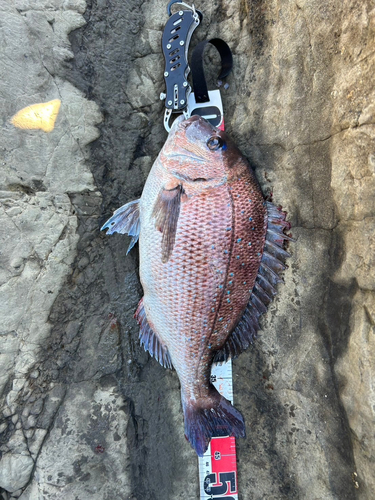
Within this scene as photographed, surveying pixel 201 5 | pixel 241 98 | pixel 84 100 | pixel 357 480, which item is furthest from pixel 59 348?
pixel 201 5

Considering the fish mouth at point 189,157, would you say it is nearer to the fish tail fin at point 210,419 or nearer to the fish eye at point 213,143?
the fish eye at point 213,143

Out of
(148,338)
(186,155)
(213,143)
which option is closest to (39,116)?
(186,155)

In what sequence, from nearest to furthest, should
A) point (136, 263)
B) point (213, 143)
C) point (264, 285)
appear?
point (213, 143) → point (264, 285) → point (136, 263)

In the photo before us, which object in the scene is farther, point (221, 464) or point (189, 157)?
point (221, 464)

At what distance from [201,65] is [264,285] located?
1512 millimetres

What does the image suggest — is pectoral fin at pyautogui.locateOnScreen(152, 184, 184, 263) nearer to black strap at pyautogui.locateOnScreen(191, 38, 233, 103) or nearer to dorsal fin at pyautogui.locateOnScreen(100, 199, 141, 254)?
dorsal fin at pyautogui.locateOnScreen(100, 199, 141, 254)

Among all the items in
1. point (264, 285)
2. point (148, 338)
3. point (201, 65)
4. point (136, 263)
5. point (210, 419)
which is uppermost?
point (201, 65)

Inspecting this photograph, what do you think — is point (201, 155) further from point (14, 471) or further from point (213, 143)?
point (14, 471)

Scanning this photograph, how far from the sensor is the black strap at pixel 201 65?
6.86 ft

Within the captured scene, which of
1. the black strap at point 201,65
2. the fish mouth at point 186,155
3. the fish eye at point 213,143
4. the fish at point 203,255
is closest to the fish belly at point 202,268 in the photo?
the fish at point 203,255

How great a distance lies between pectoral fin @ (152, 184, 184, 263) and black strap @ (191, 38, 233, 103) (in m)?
0.79

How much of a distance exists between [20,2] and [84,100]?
0.64 m

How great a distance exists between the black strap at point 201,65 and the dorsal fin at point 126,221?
878 mm

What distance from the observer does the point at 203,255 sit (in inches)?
69.0
